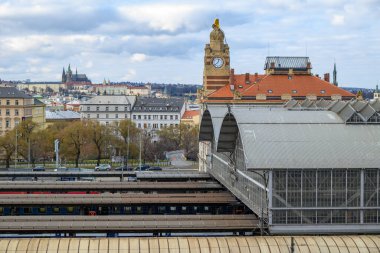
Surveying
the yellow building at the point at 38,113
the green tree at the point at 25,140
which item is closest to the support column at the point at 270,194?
the green tree at the point at 25,140

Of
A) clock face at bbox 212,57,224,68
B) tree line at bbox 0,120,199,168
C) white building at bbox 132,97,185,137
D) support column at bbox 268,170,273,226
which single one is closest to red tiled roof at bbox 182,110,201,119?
white building at bbox 132,97,185,137

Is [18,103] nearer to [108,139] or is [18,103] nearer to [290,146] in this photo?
[108,139]

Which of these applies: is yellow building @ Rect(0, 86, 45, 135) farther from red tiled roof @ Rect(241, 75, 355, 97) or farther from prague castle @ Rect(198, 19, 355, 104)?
red tiled roof @ Rect(241, 75, 355, 97)

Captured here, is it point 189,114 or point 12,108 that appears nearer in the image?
point 12,108

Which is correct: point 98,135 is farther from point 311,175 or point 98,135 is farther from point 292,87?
point 311,175

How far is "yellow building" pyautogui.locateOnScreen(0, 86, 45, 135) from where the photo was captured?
14712 cm

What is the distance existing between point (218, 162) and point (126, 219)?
2195 centimetres

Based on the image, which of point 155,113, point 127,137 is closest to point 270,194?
point 127,137

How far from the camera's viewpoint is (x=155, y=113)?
18388 cm

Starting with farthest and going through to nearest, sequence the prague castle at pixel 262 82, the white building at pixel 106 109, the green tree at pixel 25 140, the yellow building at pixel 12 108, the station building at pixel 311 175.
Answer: the white building at pixel 106 109, the yellow building at pixel 12 108, the green tree at pixel 25 140, the prague castle at pixel 262 82, the station building at pixel 311 175

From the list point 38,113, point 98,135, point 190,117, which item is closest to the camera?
point 98,135

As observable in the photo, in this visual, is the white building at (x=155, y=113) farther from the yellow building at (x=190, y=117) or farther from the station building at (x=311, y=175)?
the station building at (x=311, y=175)

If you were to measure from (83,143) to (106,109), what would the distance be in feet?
182

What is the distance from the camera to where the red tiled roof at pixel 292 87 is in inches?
4328
